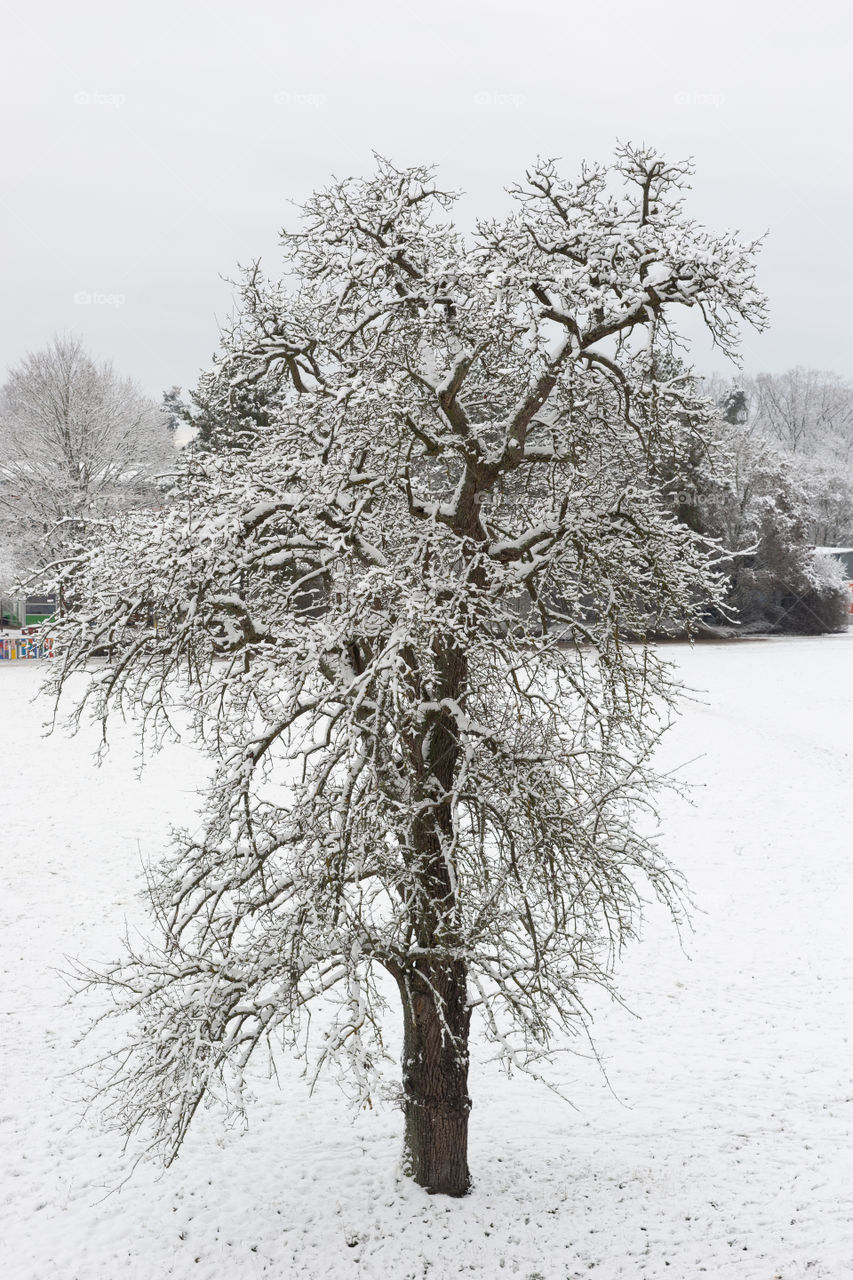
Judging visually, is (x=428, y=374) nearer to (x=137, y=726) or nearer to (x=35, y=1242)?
(x=35, y=1242)

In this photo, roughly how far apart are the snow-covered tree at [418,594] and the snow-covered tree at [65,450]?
20799 mm

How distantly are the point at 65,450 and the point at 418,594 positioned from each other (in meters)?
27.1

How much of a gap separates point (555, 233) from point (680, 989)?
1017 cm

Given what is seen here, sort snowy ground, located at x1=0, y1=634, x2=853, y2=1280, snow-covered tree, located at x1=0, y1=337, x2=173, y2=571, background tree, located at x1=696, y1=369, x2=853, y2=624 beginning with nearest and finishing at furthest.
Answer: snowy ground, located at x1=0, y1=634, x2=853, y2=1280
snow-covered tree, located at x1=0, y1=337, x2=173, y2=571
background tree, located at x1=696, y1=369, x2=853, y2=624

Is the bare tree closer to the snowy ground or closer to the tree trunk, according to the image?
the snowy ground

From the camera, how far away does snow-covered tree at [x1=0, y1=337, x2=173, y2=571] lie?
96.9 ft

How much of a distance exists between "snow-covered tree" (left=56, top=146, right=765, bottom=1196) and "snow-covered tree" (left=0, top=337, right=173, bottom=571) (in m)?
20.8

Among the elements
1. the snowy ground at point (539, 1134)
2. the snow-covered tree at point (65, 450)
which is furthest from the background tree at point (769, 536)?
the snow-covered tree at point (65, 450)

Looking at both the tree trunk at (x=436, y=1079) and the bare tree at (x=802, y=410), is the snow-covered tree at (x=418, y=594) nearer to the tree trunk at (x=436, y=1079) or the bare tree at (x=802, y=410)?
the tree trunk at (x=436, y=1079)

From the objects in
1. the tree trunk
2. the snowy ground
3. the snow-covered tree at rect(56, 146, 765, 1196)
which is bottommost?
the snowy ground

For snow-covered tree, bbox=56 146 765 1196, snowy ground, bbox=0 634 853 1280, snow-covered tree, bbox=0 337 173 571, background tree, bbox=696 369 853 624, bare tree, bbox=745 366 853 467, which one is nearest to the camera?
snow-covered tree, bbox=56 146 765 1196

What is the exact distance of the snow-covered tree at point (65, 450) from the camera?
29.5 metres

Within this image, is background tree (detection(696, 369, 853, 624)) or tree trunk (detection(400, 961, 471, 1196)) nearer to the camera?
tree trunk (detection(400, 961, 471, 1196))

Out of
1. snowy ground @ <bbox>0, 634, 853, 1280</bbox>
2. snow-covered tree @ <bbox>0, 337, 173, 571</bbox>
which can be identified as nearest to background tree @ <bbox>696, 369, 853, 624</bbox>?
snowy ground @ <bbox>0, 634, 853, 1280</bbox>
